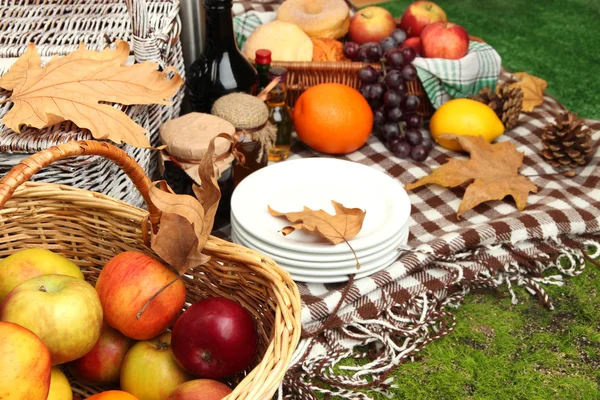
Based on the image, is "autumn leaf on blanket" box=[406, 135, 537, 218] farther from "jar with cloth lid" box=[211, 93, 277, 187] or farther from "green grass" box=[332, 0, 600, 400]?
"jar with cloth lid" box=[211, 93, 277, 187]

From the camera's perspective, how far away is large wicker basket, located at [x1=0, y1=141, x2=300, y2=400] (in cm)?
64

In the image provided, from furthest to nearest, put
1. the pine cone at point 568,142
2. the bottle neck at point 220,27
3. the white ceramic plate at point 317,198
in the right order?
the pine cone at point 568,142
the bottle neck at point 220,27
the white ceramic plate at point 317,198

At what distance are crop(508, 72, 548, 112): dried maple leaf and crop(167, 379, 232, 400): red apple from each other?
1.12m

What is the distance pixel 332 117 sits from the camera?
1.23 m

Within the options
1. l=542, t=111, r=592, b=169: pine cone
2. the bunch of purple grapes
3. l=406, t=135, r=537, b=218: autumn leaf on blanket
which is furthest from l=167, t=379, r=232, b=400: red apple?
l=542, t=111, r=592, b=169: pine cone

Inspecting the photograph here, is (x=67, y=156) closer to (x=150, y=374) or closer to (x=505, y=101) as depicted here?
(x=150, y=374)

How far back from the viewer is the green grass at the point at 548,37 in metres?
1.73

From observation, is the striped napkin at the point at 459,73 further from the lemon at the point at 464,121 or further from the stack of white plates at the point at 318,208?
the stack of white plates at the point at 318,208

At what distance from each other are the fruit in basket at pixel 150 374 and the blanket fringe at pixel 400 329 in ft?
0.60

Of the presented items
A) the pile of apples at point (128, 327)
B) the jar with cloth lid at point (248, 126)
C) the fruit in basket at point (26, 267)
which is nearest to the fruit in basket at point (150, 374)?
the pile of apples at point (128, 327)

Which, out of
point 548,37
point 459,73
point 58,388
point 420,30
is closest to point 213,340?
point 58,388

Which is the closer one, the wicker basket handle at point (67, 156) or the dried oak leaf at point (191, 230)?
the wicker basket handle at point (67, 156)

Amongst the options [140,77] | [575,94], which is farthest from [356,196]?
[575,94]

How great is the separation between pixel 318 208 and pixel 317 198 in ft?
0.10
